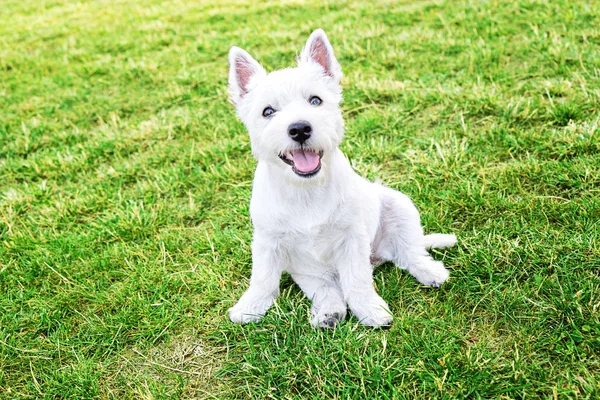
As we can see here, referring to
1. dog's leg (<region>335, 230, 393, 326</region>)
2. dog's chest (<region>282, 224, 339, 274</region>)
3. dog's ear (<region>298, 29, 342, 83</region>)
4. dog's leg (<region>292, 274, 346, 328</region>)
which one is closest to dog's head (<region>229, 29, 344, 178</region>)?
dog's ear (<region>298, 29, 342, 83</region>)

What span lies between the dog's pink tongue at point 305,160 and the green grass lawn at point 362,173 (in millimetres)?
988

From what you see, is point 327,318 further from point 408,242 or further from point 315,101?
point 315,101

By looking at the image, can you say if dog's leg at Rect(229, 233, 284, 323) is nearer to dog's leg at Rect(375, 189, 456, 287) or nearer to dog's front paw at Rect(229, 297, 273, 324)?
dog's front paw at Rect(229, 297, 273, 324)

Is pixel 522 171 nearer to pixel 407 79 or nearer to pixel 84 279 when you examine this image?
pixel 407 79

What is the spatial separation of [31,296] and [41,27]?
29.2 feet

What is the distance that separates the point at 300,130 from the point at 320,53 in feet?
2.45

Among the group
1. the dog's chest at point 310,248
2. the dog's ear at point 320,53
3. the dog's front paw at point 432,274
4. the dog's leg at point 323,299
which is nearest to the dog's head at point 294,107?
the dog's ear at point 320,53

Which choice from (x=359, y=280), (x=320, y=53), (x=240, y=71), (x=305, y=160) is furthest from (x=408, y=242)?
(x=240, y=71)

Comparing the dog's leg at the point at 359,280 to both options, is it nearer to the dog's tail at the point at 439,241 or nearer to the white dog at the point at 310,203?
the white dog at the point at 310,203

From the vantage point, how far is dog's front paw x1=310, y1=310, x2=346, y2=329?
321 cm

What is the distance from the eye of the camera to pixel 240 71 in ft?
11.0

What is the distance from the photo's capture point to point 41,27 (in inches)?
426

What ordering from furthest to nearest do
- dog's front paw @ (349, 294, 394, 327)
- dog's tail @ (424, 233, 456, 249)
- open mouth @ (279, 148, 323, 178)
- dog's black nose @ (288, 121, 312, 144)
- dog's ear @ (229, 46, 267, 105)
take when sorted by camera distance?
dog's tail @ (424, 233, 456, 249), dog's ear @ (229, 46, 267, 105), dog's front paw @ (349, 294, 394, 327), open mouth @ (279, 148, 323, 178), dog's black nose @ (288, 121, 312, 144)

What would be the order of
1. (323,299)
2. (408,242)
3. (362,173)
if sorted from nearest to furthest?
1. (323,299)
2. (408,242)
3. (362,173)
